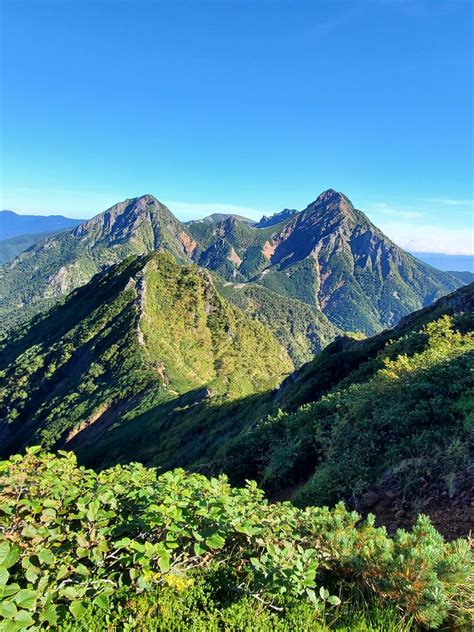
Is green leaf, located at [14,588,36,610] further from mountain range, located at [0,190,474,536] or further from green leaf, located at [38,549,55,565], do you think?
mountain range, located at [0,190,474,536]

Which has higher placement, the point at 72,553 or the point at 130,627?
the point at 72,553

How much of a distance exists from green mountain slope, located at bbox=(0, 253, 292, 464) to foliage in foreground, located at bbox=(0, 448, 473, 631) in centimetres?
3927

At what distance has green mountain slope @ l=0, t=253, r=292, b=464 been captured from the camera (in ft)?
218

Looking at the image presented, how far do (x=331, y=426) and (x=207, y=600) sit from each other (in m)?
9.67

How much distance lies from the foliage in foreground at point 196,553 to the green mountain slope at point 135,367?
39270 mm

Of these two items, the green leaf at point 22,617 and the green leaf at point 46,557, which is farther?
the green leaf at point 46,557

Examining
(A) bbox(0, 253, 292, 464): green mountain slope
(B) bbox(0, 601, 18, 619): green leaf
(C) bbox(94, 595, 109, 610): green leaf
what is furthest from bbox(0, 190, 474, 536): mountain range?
(B) bbox(0, 601, 18, 619): green leaf

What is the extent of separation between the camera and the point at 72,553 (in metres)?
4.25

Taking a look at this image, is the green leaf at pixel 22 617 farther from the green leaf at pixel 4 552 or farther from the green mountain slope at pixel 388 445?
the green mountain slope at pixel 388 445

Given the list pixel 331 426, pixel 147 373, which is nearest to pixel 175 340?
pixel 147 373

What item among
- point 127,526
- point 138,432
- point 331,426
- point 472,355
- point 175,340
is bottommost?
point 138,432

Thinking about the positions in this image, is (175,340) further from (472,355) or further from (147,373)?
(472,355)

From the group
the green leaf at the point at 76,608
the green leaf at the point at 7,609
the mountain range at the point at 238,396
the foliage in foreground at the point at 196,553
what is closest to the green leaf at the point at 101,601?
the foliage in foreground at the point at 196,553

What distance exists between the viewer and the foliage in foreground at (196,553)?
3.88 m
